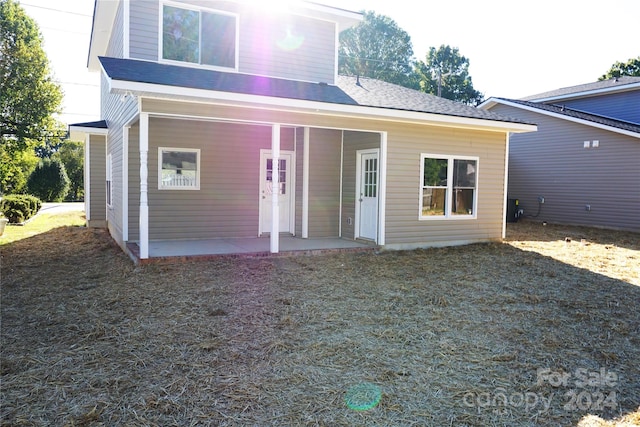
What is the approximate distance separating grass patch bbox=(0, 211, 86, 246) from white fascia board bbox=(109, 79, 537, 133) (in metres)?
6.13

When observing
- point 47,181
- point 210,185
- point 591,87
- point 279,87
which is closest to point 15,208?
point 210,185

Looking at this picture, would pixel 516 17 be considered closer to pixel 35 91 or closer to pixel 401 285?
pixel 401 285

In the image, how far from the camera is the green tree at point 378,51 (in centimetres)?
3641

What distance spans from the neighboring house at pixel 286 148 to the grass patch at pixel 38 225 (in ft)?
9.39

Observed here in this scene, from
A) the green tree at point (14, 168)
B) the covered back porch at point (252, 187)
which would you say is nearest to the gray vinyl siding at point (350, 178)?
the covered back porch at point (252, 187)

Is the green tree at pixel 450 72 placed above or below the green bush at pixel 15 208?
above

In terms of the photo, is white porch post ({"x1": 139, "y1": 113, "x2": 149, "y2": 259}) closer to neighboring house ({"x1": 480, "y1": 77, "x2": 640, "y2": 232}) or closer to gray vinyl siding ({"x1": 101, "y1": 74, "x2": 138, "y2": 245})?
gray vinyl siding ({"x1": 101, "y1": 74, "x2": 138, "y2": 245})

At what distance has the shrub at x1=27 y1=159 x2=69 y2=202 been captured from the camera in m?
28.3

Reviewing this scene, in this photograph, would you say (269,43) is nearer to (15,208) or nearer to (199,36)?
(199,36)

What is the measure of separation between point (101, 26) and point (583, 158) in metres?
14.6

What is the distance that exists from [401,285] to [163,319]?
11.0 feet

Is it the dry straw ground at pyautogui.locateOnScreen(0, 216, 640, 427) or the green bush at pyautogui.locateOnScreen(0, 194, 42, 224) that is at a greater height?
the green bush at pyautogui.locateOnScreen(0, 194, 42, 224)

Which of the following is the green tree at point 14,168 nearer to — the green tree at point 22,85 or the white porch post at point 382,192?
the green tree at point 22,85

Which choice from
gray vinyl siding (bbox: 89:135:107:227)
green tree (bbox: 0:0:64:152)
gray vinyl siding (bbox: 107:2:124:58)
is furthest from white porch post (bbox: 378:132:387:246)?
green tree (bbox: 0:0:64:152)
